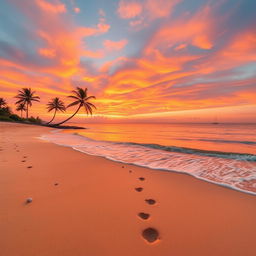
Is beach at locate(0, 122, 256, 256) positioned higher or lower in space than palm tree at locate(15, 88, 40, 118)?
lower

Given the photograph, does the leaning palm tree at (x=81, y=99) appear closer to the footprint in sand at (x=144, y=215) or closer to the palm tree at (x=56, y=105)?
the palm tree at (x=56, y=105)

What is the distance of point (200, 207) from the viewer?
1947mm

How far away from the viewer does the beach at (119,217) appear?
51.2 inches

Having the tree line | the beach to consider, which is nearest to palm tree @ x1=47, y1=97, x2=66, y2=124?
the tree line

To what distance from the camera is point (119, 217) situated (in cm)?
172

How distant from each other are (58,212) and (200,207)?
2.25 meters

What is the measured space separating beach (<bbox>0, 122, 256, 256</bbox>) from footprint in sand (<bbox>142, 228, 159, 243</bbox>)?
0.03 meters

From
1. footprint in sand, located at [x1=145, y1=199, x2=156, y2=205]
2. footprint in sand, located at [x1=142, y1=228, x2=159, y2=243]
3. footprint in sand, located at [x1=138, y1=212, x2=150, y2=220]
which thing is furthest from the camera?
footprint in sand, located at [x1=145, y1=199, x2=156, y2=205]

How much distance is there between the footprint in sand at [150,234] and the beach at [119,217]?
0.03m

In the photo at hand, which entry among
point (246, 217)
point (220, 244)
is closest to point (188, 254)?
point (220, 244)

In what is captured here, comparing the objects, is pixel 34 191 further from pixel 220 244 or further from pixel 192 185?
pixel 192 185

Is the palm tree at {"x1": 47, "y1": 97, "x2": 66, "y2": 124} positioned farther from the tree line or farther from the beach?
the beach

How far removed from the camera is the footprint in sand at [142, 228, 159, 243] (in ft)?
4.63

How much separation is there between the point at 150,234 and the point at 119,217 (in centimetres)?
48
